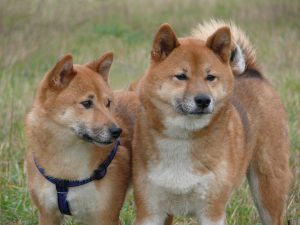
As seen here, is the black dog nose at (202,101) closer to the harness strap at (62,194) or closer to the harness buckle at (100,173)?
the harness buckle at (100,173)

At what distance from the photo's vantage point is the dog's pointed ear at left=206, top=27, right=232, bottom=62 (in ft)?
18.1

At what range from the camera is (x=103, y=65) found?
19.1ft

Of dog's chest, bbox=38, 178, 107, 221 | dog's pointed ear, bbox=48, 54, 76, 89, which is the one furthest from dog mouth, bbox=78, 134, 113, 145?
dog's pointed ear, bbox=48, 54, 76, 89

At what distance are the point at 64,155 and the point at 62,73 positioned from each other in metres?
0.61

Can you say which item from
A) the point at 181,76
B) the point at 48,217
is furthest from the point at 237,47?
the point at 48,217

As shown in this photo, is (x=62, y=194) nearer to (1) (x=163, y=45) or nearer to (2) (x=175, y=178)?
(2) (x=175, y=178)

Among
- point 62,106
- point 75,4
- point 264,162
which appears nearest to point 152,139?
point 62,106

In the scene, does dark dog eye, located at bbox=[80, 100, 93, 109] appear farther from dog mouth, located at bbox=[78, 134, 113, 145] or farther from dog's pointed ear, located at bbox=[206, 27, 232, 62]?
dog's pointed ear, located at bbox=[206, 27, 232, 62]

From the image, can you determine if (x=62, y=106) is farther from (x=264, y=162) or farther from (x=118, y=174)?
(x=264, y=162)

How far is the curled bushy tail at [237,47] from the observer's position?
20.3ft

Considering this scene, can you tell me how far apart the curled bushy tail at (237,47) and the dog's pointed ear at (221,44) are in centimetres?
51

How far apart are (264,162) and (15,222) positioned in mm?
2200

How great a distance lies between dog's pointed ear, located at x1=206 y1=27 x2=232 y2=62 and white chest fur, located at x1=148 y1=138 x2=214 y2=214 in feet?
2.33

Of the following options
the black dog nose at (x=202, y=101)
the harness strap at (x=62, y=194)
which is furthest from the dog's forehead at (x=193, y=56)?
the harness strap at (x=62, y=194)
